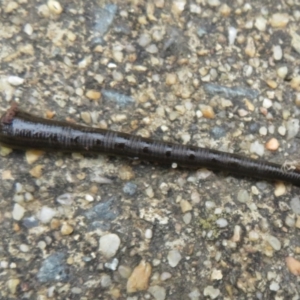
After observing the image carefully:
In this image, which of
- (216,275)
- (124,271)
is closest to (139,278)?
(124,271)

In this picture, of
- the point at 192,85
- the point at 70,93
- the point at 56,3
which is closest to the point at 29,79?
the point at 70,93

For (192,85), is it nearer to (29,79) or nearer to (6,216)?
(29,79)

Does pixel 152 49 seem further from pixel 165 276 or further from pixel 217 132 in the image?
pixel 165 276

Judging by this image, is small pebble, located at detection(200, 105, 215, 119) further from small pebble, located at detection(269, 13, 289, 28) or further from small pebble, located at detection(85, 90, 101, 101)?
small pebble, located at detection(269, 13, 289, 28)

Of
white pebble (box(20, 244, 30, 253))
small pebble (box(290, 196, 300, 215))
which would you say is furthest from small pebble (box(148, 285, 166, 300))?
small pebble (box(290, 196, 300, 215))

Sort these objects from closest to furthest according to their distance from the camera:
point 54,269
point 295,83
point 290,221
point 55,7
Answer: point 54,269
point 290,221
point 55,7
point 295,83

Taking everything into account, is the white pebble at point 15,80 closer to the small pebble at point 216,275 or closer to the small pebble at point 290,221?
the small pebble at point 216,275

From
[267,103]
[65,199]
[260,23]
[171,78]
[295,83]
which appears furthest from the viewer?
[260,23]
